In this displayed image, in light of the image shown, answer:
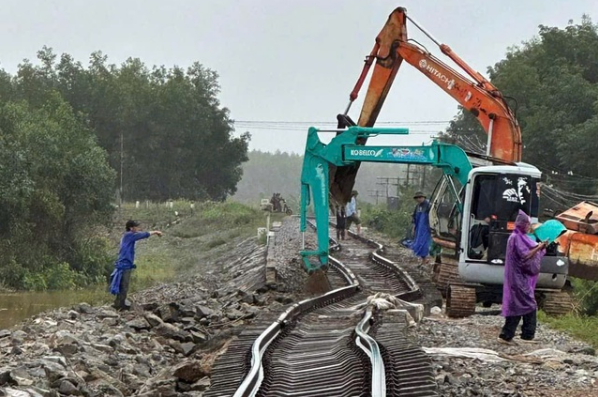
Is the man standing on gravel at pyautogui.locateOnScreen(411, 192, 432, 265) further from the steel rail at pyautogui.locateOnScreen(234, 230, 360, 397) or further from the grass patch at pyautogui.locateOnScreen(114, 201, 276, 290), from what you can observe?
the grass patch at pyautogui.locateOnScreen(114, 201, 276, 290)

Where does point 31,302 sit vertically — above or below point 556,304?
below

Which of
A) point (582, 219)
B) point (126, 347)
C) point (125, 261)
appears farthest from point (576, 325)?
point (582, 219)

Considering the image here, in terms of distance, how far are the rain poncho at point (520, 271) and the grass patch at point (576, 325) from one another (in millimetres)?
1548

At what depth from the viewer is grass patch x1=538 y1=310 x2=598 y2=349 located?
13.9 metres

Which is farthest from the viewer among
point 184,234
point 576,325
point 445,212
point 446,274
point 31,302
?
point 184,234

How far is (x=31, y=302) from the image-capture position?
94.6 ft

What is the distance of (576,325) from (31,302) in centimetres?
1813

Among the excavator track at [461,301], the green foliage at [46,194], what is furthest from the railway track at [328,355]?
the green foliage at [46,194]

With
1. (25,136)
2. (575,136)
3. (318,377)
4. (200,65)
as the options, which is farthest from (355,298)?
(200,65)

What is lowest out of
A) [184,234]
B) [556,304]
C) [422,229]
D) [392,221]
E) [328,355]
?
[184,234]

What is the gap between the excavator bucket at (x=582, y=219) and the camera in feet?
75.4

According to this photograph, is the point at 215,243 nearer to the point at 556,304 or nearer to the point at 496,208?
the point at 496,208

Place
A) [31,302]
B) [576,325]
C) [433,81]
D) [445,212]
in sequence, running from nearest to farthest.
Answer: [576,325], [445,212], [433,81], [31,302]

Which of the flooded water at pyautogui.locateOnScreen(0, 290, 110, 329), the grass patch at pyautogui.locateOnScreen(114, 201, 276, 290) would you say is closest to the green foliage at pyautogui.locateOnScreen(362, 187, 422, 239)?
the grass patch at pyautogui.locateOnScreen(114, 201, 276, 290)
